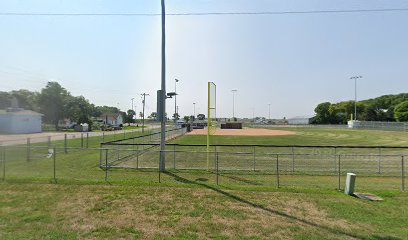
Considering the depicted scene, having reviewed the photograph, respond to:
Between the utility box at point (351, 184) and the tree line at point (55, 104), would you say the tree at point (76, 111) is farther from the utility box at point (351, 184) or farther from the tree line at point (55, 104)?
the utility box at point (351, 184)

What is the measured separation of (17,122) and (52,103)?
68.0 feet

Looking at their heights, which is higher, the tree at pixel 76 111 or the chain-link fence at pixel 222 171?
the tree at pixel 76 111

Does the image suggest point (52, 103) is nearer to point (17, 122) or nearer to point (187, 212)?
point (17, 122)

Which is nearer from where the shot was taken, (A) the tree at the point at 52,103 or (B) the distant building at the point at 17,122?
(B) the distant building at the point at 17,122

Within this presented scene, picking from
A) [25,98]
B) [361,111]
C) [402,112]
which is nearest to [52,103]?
[25,98]

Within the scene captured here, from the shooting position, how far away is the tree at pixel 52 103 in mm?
66500

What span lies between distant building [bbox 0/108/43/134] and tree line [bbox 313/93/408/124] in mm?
98905

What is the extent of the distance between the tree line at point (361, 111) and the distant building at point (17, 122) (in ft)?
324

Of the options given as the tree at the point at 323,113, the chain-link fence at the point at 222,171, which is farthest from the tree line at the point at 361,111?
the chain-link fence at the point at 222,171

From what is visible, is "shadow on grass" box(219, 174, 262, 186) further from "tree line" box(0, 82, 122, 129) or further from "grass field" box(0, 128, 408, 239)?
"tree line" box(0, 82, 122, 129)

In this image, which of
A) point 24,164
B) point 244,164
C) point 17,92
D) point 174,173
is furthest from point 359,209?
point 17,92

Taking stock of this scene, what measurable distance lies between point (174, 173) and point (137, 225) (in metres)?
6.50

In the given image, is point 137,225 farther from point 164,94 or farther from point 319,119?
point 319,119

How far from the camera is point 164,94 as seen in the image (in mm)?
13562
